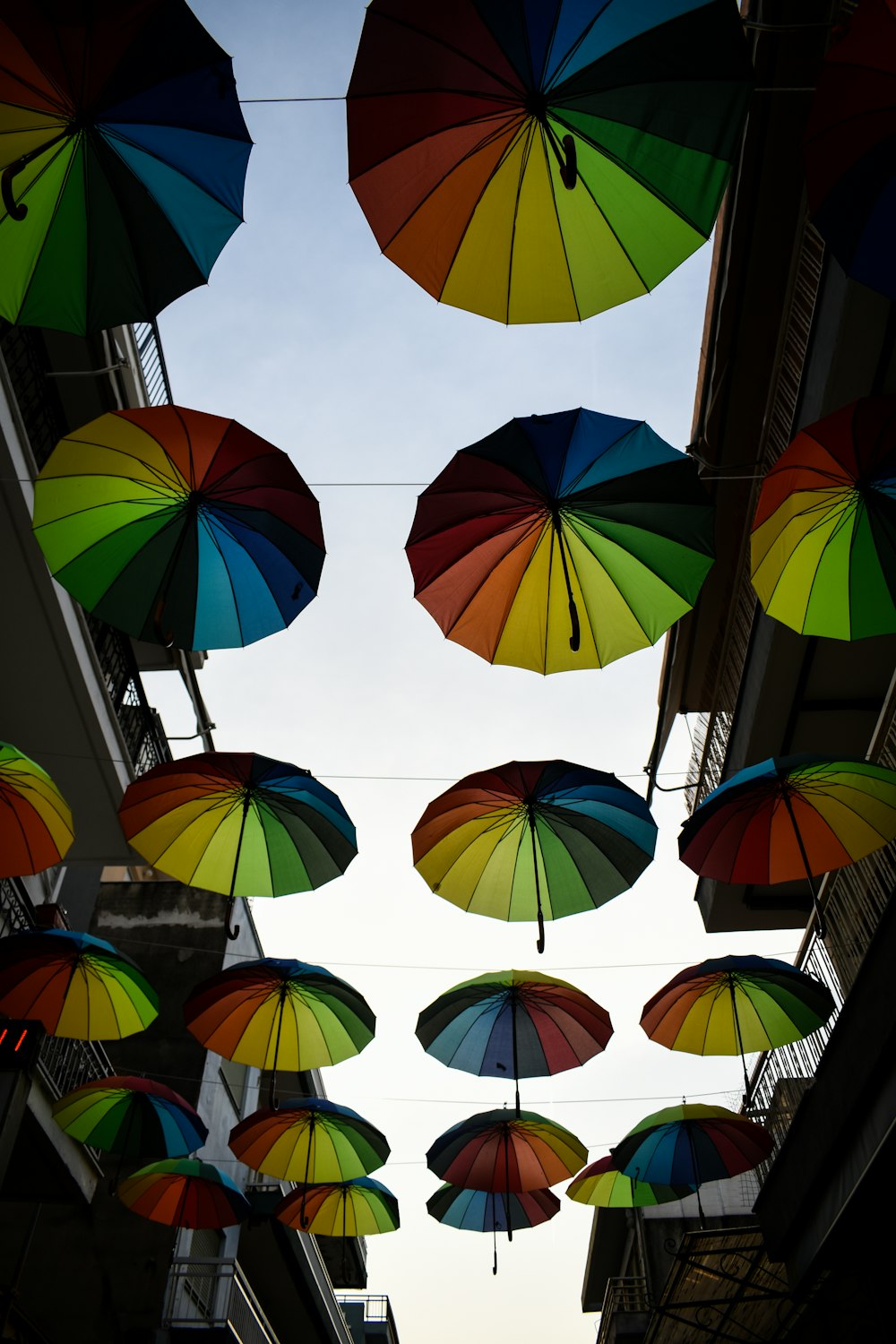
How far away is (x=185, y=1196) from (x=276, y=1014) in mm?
4103

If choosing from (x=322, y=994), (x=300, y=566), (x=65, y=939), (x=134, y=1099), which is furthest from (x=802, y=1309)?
(x=300, y=566)

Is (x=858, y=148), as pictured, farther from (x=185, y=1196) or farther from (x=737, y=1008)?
(x=185, y=1196)

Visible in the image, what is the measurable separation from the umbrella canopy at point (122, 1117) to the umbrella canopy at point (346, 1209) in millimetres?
3053

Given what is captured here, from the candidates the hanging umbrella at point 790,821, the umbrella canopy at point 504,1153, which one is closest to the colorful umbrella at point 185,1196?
the umbrella canopy at point 504,1153

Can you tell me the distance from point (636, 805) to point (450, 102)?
570 centimetres

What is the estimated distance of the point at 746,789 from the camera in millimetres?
7348

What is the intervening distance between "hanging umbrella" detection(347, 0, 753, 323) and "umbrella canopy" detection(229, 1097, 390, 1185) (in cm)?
978

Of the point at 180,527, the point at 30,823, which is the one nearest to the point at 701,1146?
the point at 30,823

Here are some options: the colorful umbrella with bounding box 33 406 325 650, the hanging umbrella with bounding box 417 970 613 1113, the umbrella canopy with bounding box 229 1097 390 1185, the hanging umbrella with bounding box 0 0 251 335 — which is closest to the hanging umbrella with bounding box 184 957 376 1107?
the hanging umbrella with bounding box 417 970 613 1113

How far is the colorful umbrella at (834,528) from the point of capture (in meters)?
5.58

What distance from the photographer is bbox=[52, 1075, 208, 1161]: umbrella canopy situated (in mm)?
10352

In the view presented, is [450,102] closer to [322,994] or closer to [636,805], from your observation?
[636,805]

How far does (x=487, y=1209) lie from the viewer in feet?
43.4

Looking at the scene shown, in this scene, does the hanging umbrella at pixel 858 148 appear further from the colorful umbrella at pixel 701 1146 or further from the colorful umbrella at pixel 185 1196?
the colorful umbrella at pixel 185 1196
